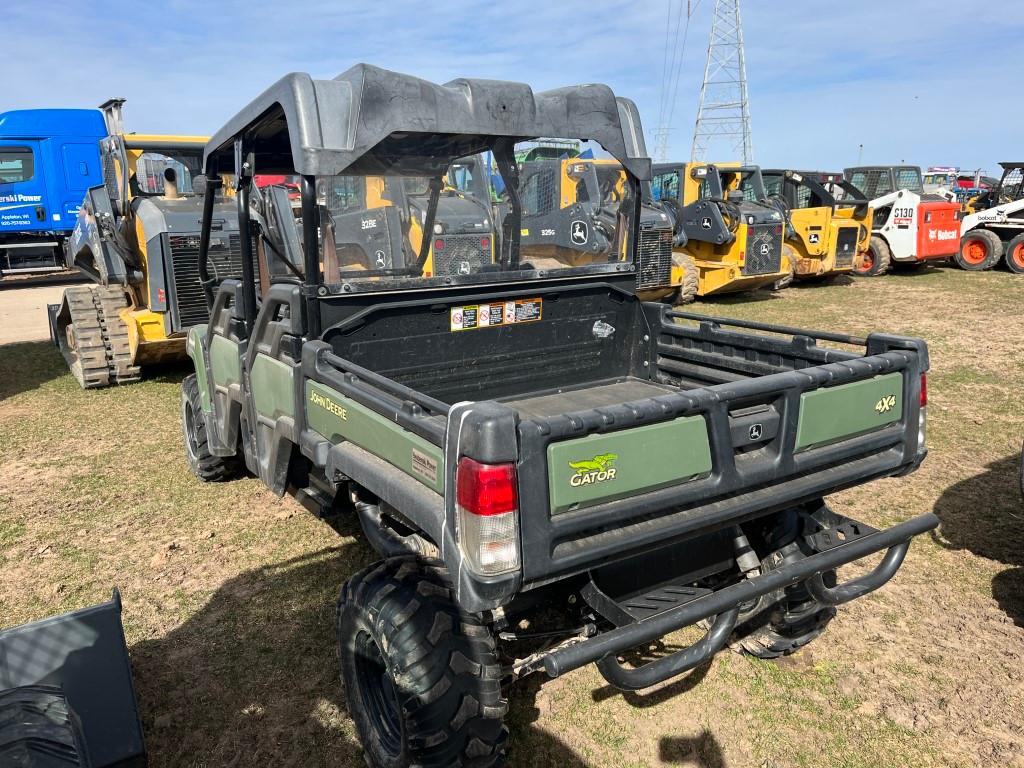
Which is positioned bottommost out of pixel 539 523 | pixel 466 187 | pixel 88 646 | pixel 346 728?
pixel 346 728

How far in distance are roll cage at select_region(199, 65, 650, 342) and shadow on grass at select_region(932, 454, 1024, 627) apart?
2437mm

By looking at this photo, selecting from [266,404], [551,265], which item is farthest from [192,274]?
[551,265]

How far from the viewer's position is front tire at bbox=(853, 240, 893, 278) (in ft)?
52.0

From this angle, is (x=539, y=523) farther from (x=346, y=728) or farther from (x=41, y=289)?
(x=41, y=289)

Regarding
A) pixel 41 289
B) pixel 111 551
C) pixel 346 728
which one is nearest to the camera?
pixel 346 728

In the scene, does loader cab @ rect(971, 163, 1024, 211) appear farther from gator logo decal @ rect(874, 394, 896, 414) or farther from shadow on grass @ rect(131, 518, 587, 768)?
shadow on grass @ rect(131, 518, 587, 768)

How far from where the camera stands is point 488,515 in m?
2.06

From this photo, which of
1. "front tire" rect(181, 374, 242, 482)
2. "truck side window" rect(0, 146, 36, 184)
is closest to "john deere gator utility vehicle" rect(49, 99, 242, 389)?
"front tire" rect(181, 374, 242, 482)

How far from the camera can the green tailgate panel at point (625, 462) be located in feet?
7.09

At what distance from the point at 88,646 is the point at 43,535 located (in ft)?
7.81

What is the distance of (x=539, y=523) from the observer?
2131 mm

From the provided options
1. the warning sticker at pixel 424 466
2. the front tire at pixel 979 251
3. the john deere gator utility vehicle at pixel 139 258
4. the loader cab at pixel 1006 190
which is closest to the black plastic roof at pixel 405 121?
the warning sticker at pixel 424 466

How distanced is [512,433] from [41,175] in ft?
55.4

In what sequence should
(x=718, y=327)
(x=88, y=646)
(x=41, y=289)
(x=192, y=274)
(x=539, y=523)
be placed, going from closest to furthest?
1. (x=539, y=523)
2. (x=88, y=646)
3. (x=718, y=327)
4. (x=192, y=274)
5. (x=41, y=289)
